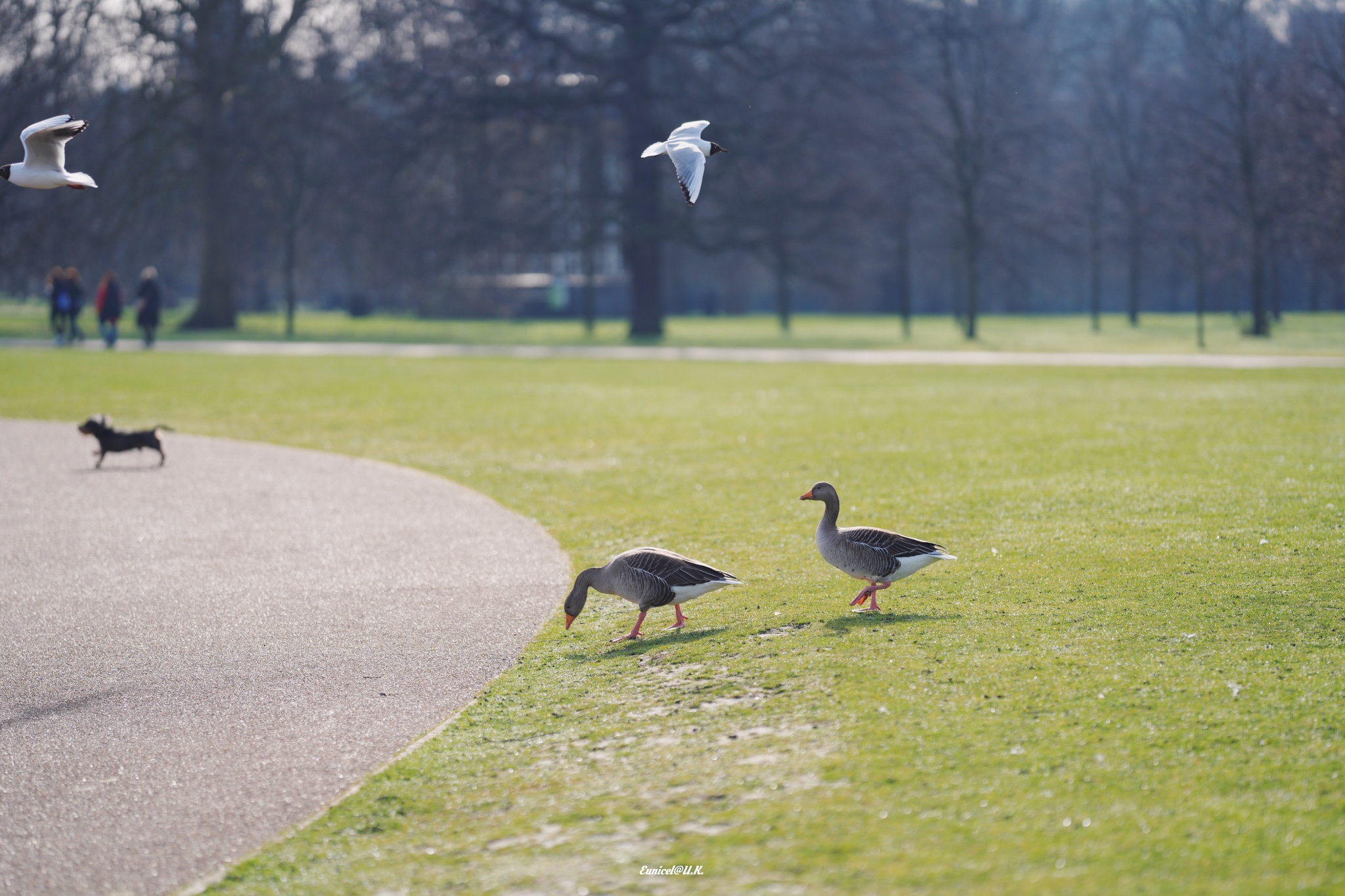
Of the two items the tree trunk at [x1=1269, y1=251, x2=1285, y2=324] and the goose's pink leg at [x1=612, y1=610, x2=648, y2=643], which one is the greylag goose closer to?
the goose's pink leg at [x1=612, y1=610, x2=648, y2=643]

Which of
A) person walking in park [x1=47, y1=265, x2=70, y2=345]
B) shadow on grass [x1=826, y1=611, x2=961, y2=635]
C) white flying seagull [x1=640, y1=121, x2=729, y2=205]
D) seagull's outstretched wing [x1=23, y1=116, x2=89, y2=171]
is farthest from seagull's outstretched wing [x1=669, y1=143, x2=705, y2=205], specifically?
person walking in park [x1=47, y1=265, x2=70, y2=345]

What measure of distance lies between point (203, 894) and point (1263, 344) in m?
40.3

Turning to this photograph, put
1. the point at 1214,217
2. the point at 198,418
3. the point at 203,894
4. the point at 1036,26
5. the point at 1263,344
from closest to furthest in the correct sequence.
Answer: the point at 203,894 < the point at 198,418 < the point at 1263,344 < the point at 1214,217 < the point at 1036,26

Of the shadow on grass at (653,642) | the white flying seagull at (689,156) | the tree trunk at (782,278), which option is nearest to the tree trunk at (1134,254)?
the tree trunk at (782,278)

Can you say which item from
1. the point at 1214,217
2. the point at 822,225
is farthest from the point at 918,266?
the point at 822,225

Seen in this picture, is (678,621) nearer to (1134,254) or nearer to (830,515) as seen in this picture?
(830,515)

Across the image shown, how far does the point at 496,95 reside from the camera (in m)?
39.5

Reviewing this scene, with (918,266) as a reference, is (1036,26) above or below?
above

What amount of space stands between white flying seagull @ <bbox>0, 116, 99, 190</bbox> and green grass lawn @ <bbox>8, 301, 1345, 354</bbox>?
32800 mm

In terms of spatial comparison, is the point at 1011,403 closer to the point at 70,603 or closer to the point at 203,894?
the point at 70,603

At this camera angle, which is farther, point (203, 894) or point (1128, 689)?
point (1128, 689)

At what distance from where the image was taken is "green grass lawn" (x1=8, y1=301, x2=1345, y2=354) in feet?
134

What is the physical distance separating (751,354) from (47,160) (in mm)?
29083

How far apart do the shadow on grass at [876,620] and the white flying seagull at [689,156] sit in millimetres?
2439
